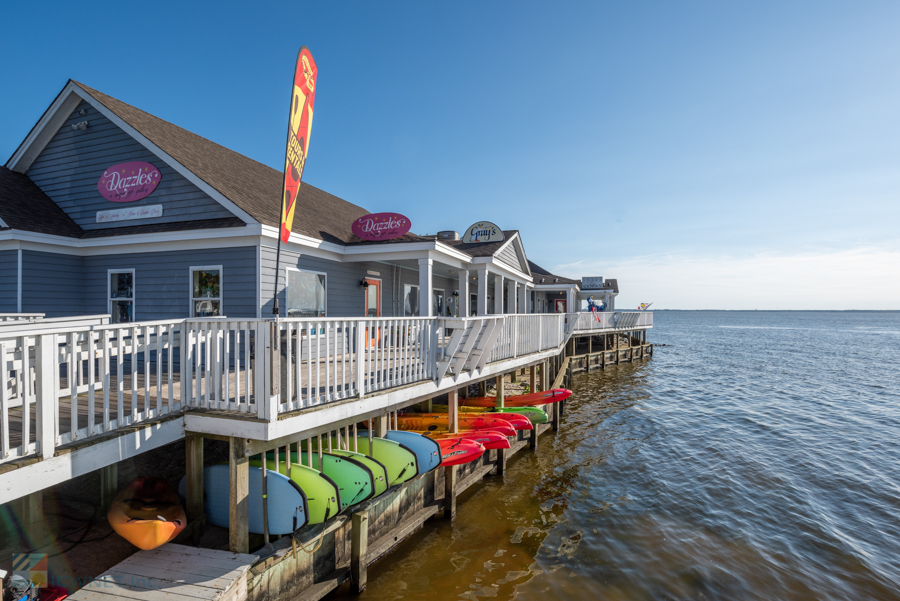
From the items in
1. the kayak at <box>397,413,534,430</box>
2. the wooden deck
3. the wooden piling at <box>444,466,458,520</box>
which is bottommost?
the wooden piling at <box>444,466,458,520</box>

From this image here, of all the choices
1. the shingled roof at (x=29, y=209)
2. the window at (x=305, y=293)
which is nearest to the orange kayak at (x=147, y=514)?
the window at (x=305, y=293)

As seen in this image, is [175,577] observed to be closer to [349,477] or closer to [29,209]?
[349,477]

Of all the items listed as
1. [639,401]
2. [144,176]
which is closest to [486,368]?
[144,176]

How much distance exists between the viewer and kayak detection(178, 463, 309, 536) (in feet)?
18.8

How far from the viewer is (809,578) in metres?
7.68

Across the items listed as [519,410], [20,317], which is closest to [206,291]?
[20,317]

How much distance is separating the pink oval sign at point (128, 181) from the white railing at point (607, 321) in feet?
56.2

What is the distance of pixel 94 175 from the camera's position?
1127 cm

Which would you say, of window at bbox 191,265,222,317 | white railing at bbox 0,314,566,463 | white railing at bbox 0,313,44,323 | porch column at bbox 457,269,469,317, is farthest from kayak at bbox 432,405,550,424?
white railing at bbox 0,313,44,323

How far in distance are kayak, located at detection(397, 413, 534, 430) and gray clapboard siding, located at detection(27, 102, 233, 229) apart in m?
6.10

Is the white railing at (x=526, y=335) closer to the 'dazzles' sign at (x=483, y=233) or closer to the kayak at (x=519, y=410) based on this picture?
the kayak at (x=519, y=410)

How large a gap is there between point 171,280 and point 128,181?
275 cm

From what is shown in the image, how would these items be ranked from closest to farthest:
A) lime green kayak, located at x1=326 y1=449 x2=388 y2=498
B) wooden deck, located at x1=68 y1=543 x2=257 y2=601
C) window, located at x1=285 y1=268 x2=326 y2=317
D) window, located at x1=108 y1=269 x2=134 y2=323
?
1. wooden deck, located at x1=68 y1=543 x2=257 y2=601
2. lime green kayak, located at x1=326 y1=449 x2=388 y2=498
3. window, located at x1=285 y1=268 x2=326 y2=317
4. window, located at x1=108 y1=269 x2=134 y2=323

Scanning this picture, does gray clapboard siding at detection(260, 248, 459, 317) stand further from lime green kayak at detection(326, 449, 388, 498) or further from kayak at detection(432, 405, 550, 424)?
lime green kayak at detection(326, 449, 388, 498)
